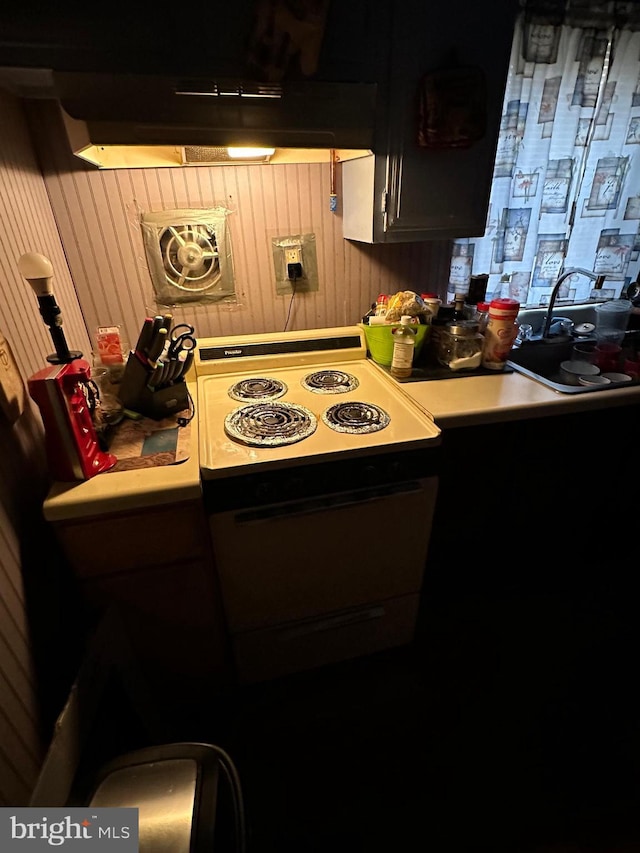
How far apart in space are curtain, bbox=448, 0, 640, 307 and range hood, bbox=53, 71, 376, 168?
41.5 inches

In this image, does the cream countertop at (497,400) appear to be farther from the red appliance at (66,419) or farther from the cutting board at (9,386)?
the cutting board at (9,386)

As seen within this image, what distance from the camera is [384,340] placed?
4.99 ft

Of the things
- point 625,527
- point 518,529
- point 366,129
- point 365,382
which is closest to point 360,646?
point 518,529

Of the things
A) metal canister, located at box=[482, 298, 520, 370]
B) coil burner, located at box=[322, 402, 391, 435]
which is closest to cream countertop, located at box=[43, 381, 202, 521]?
coil burner, located at box=[322, 402, 391, 435]

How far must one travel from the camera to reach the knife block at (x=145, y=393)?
3.85 ft

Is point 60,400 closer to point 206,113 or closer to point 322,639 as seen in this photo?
point 206,113

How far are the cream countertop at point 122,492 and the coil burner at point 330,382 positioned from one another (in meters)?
0.57

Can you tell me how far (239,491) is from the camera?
1.06 meters

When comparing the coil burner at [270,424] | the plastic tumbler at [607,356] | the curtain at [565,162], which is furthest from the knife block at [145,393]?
the plastic tumbler at [607,356]

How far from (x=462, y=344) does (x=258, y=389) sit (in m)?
0.77

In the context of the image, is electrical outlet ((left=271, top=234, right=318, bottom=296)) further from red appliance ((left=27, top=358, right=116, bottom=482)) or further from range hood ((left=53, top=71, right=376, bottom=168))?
red appliance ((left=27, top=358, right=116, bottom=482))

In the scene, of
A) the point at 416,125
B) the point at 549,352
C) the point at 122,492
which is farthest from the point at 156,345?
the point at 549,352

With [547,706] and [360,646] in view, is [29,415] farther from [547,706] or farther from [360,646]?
[547,706]

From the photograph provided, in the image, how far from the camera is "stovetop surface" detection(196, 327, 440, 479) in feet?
3.48
